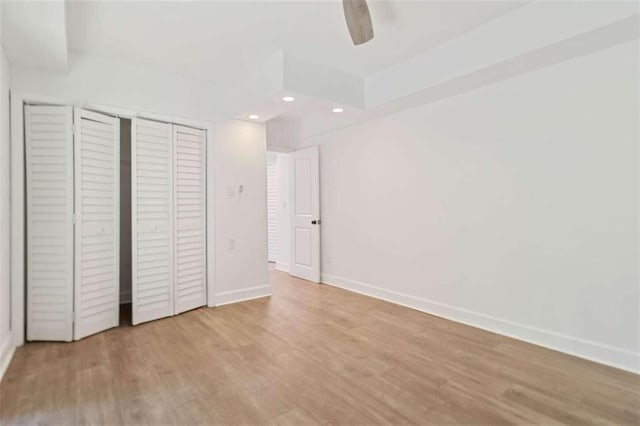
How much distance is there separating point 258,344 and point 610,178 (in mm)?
3128

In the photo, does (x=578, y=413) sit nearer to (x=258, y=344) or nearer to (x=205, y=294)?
(x=258, y=344)

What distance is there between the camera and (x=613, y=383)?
7.14ft

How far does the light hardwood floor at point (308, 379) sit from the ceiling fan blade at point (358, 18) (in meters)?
2.31

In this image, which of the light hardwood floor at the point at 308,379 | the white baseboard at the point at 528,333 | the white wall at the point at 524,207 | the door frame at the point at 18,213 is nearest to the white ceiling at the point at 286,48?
the door frame at the point at 18,213

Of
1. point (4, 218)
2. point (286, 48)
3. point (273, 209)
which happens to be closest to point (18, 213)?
point (4, 218)

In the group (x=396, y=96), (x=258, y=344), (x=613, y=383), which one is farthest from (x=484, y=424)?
(x=396, y=96)

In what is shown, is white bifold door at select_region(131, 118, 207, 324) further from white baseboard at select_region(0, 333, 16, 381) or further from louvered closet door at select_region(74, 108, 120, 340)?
white baseboard at select_region(0, 333, 16, 381)

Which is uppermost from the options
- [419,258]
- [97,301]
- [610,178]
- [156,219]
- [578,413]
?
[610,178]

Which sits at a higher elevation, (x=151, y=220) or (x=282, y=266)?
(x=151, y=220)

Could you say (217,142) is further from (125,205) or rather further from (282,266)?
(282,266)

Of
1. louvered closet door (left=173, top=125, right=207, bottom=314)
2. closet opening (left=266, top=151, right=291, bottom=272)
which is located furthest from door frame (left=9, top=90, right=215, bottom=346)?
closet opening (left=266, top=151, right=291, bottom=272)

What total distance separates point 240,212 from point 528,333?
3.35m

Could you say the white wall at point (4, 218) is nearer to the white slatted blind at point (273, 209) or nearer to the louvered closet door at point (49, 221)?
the louvered closet door at point (49, 221)

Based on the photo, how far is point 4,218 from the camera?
254cm
